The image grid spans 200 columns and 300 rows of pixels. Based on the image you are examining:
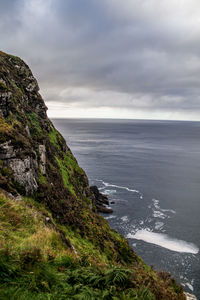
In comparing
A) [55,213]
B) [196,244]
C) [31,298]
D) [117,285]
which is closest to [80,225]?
[55,213]

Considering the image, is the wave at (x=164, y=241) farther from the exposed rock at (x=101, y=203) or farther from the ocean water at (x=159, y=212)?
the exposed rock at (x=101, y=203)

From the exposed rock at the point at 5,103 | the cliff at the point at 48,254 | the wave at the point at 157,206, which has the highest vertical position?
the exposed rock at the point at 5,103

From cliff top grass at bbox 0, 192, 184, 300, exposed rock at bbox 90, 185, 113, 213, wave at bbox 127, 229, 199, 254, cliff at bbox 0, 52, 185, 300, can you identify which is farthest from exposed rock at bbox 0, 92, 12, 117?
exposed rock at bbox 90, 185, 113, 213

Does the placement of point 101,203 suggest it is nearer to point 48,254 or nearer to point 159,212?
point 159,212

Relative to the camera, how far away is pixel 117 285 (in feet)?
21.8

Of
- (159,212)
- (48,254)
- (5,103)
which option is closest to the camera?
(48,254)

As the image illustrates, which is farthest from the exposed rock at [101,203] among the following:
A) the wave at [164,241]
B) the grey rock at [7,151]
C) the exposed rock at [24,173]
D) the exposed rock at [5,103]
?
the grey rock at [7,151]

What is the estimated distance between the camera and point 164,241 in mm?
41031

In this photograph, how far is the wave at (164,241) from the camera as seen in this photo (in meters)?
38.2

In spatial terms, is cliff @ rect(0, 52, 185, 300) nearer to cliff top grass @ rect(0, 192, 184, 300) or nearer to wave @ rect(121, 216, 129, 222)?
cliff top grass @ rect(0, 192, 184, 300)

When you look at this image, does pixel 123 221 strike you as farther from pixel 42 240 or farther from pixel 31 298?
pixel 31 298

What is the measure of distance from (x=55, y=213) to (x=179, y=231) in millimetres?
35555

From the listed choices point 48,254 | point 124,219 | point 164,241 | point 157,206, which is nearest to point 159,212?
point 157,206

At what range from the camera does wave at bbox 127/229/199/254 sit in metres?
38.2
